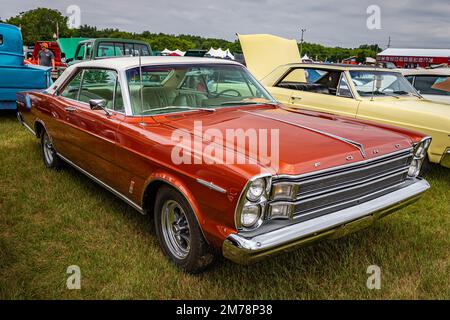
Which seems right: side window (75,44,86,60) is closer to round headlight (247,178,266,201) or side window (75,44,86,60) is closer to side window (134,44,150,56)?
side window (134,44,150,56)

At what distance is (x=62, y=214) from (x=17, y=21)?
76376 millimetres

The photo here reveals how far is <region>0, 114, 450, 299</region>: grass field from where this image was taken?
8.54 feet

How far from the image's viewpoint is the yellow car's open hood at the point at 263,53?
A: 7418 mm


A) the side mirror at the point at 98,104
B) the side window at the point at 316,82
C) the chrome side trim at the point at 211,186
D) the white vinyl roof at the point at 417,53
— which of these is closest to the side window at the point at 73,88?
the side mirror at the point at 98,104

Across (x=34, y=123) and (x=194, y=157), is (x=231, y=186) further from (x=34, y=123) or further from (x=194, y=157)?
(x=34, y=123)

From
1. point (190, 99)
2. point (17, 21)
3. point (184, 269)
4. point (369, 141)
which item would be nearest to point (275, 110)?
point (190, 99)

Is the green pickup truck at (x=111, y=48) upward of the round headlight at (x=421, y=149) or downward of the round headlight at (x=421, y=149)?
upward

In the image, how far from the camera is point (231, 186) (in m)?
2.15

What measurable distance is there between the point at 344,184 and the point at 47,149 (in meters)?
4.01

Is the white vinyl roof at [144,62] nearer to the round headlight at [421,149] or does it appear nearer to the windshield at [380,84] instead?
the round headlight at [421,149]

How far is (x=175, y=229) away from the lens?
288 centimetres

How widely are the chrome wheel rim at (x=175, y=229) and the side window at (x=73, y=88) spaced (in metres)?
2.01

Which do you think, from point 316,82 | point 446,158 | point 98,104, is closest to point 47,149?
point 98,104

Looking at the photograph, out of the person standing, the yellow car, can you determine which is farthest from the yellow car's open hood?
the person standing
